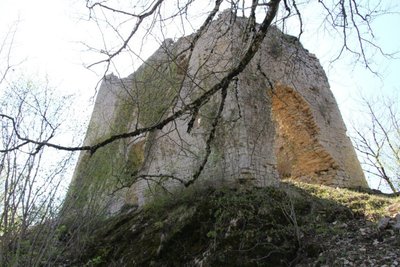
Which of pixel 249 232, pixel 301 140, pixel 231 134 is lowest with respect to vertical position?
pixel 249 232

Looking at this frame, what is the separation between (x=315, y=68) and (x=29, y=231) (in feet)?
21.5

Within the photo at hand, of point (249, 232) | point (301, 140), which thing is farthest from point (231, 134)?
point (301, 140)

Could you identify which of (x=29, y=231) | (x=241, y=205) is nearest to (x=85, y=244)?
(x=29, y=231)

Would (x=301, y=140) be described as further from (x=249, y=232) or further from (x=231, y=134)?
(x=249, y=232)

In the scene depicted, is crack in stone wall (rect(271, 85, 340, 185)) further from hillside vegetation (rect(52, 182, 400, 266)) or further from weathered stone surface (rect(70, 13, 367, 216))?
hillside vegetation (rect(52, 182, 400, 266))

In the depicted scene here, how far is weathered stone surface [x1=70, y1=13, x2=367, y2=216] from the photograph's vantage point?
5.15 meters

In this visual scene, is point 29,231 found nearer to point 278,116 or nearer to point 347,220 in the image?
point 347,220

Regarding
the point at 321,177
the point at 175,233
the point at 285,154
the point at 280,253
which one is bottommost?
the point at 280,253

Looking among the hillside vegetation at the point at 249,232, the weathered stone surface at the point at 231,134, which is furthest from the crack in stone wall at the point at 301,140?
the hillside vegetation at the point at 249,232

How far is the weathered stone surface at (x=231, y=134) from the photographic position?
5148mm

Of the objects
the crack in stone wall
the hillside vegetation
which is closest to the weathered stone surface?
the crack in stone wall

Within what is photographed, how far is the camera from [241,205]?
433 cm

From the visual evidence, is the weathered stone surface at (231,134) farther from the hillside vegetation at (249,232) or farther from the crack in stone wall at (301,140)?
the hillside vegetation at (249,232)

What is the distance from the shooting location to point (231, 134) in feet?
17.9
